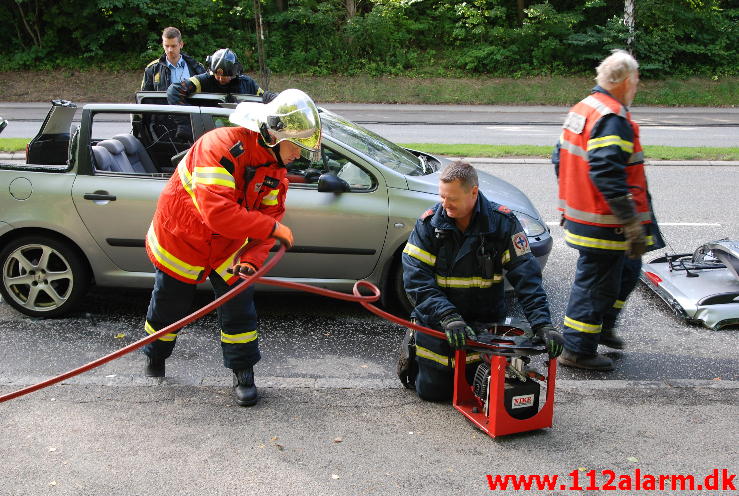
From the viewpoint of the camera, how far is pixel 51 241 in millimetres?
5707

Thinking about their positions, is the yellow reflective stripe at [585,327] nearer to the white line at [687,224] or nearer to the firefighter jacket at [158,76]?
the white line at [687,224]

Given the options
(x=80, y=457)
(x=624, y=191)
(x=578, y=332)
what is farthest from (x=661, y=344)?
(x=80, y=457)

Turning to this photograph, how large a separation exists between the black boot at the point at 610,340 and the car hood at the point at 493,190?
1.12m

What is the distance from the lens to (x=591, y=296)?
16.0ft

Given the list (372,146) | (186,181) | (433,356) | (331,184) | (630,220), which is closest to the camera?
(186,181)

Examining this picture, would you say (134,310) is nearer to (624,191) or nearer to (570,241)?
(570,241)

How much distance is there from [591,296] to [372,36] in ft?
74.5

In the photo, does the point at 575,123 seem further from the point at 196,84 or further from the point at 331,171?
the point at 196,84

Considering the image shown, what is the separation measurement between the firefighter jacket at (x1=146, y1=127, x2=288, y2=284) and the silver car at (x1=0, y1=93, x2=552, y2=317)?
1.20m

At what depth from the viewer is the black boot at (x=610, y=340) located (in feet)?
17.6

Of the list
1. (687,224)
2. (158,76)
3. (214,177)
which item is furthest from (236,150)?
(687,224)

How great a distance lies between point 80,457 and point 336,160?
9.44 ft

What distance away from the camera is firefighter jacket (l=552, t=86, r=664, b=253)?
4.52m

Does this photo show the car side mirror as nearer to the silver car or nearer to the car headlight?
the silver car
